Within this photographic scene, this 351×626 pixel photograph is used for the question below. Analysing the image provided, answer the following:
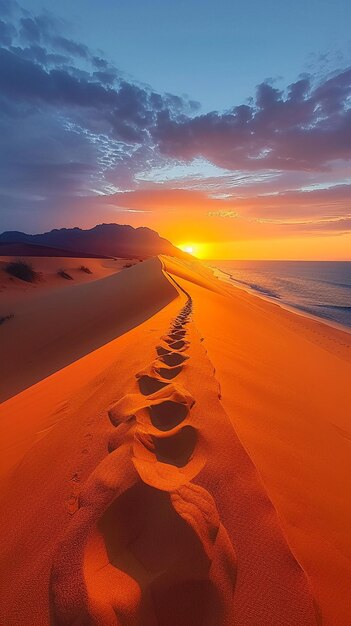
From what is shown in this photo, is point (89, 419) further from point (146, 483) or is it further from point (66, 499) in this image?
point (146, 483)

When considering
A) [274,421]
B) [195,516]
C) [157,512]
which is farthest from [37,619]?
[274,421]

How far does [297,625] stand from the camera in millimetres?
1055

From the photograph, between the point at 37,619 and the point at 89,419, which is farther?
the point at 89,419

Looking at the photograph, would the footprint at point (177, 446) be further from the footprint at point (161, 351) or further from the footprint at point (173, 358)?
the footprint at point (161, 351)

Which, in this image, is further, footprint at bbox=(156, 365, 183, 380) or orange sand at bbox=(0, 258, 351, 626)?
footprint at bbox=(156, 365, 183, 380)

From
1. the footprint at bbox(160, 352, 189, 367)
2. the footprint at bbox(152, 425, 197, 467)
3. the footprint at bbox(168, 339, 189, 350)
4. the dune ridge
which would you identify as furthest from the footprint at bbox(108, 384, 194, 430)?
the footprint at bbox(168, 339, 189, 350)

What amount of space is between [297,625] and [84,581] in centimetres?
76

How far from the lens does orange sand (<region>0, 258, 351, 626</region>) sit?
1092 millimetres

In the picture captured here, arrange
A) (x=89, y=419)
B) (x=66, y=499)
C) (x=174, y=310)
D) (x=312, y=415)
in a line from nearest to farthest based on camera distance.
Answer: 1. (x=66, y=499)
2. (x=89, y=419)
3. (x=312, y=415)
4. (x=174, y=310)

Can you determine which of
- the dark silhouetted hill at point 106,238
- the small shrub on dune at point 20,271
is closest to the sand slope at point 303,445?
the small shrub on dune at point 20,271

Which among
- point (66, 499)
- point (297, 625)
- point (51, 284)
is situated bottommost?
point (51, 284)

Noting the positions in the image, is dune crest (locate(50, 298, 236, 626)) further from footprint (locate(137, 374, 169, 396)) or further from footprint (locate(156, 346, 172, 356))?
footprint (locate(156, 346, 172, 356))

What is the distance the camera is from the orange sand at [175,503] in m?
1.09

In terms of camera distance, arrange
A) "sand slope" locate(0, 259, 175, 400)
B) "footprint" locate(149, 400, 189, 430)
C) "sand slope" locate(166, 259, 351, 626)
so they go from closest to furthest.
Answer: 1. "sand slope" locate(166, 259, 351, 626)
2. "footprint" locate(149, 400, 189, 430)
3. "sand slope" locate(0, 259, 175, 400)
